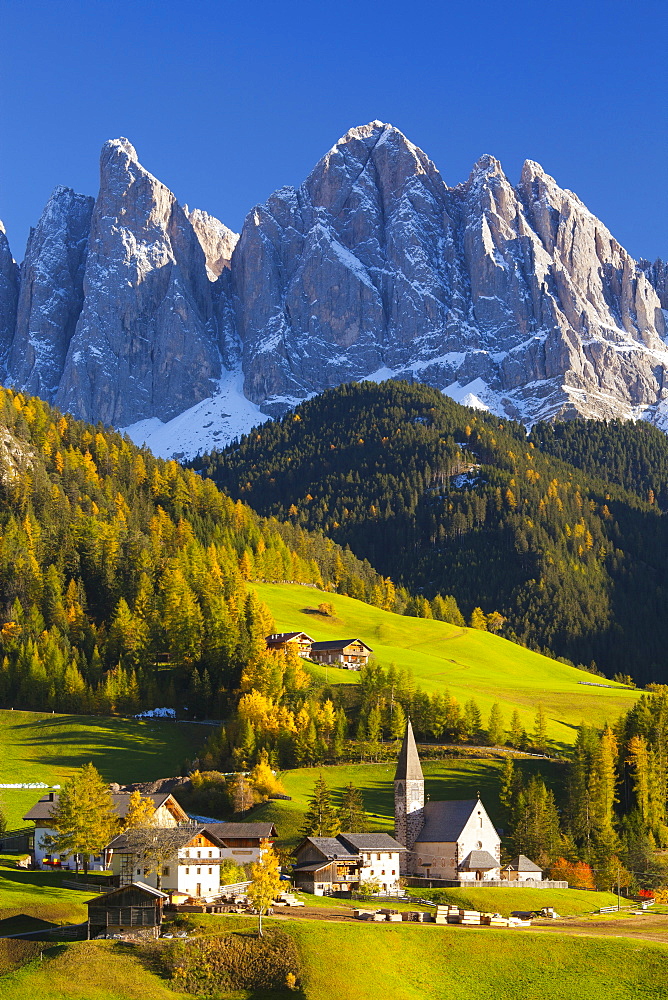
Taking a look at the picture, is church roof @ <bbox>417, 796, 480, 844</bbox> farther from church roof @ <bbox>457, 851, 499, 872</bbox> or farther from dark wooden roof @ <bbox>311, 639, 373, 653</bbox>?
dark wooden roof @ <bbox>311, 639, 373, 653</bbox>

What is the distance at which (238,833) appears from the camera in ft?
318

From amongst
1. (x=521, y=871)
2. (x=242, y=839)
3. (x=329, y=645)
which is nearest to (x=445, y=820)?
(x=521, y=871)

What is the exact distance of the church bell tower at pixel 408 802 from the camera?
344 feet

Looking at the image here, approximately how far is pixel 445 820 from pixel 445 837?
6.71ft

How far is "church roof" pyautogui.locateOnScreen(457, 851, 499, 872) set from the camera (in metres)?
99.7

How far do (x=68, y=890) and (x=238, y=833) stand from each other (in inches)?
616

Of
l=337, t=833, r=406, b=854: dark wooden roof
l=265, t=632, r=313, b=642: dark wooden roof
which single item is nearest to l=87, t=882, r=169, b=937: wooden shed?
l=337, t=833, r=406, b=854: dark wooden roof

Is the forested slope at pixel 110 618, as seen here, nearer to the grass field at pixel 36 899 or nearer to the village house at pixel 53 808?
the village house at pixel 53 808

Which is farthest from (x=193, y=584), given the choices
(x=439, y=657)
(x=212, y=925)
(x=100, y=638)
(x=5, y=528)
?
(x=212, y=925)

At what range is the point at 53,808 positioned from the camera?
326 feet

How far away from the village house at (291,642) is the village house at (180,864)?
224 ft

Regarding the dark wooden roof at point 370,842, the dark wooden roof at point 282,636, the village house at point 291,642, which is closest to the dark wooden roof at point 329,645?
the village house at point 291,642

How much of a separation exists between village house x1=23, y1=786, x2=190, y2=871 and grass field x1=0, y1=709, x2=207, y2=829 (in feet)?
30.8

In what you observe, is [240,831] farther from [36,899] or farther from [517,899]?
[517,899]
